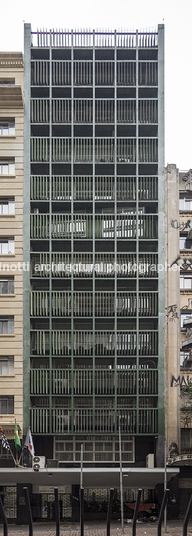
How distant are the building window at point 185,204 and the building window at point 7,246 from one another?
569 inches

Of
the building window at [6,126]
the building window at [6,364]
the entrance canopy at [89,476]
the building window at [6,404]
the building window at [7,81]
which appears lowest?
the entrance canopy at [89,476]

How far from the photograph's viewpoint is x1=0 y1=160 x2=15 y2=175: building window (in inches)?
1601

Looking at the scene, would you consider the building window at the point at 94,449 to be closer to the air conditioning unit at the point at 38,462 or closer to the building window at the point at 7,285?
the air conditioning unit at the point at 38,462

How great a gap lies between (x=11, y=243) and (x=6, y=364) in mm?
9648

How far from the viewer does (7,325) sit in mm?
39281

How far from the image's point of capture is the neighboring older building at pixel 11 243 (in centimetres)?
3831

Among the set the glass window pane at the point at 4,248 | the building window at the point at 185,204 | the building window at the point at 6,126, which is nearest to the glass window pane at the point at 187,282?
the building window at the point at 185,204

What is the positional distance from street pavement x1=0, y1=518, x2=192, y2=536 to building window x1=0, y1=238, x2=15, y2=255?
66.4ft

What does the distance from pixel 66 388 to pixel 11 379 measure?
435cm

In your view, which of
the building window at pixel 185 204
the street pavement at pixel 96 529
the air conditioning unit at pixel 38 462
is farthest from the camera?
the building window at pixel 185 204

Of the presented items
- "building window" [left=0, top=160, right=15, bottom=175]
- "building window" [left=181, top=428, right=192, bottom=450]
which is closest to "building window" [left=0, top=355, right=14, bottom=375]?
"building window" [left=181, top=428, right=192, bottom=450]

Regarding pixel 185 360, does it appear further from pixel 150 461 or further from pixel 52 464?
pixel 52 464

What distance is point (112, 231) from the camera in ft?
131

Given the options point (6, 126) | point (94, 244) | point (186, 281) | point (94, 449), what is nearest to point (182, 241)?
point (186, 281)
